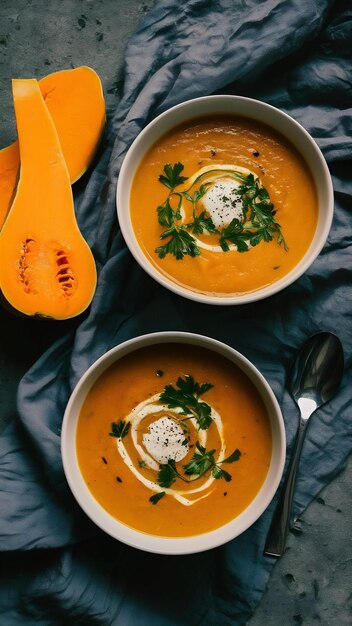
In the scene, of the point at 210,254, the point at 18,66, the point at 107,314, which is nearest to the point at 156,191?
the point at 210,254

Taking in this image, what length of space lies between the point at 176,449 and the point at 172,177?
2.11 feet

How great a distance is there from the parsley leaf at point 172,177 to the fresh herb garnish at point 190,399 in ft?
1.52

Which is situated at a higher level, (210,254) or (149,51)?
(149,51)

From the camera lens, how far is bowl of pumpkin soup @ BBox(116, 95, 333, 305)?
191 centimetres

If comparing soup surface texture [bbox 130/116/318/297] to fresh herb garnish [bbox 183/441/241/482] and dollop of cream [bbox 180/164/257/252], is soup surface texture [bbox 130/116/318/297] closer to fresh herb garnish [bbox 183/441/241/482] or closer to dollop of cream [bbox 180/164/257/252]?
dollop of cream [bbox 180/164/257/252]

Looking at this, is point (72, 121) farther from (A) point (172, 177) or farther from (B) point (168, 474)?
(B) point (168, 474)

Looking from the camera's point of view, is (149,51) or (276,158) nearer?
(276,158)

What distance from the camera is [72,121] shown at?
6.84 ft

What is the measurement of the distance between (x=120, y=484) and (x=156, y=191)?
701 mm

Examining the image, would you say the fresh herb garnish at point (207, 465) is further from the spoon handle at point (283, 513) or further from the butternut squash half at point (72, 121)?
the butternut squash half at point (72, 121)

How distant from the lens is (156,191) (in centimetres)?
195

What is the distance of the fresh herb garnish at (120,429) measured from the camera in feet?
6.19

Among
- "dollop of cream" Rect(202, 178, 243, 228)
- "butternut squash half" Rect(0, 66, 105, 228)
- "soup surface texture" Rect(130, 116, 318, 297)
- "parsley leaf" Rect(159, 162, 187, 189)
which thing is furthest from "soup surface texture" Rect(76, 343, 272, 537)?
"butternut squash half" Rect(0, 66, 105, 228)

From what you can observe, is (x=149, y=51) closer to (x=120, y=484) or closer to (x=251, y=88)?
(x=251, y=88)
